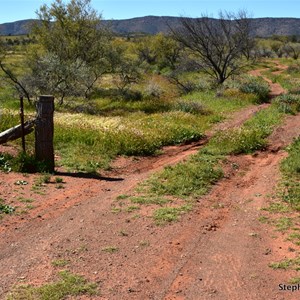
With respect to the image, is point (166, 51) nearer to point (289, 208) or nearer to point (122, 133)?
point (122, 133)

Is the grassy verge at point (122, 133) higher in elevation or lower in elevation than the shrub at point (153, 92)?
lower

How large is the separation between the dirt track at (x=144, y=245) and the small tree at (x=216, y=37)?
69.1ft

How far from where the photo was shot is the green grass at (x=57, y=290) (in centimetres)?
439

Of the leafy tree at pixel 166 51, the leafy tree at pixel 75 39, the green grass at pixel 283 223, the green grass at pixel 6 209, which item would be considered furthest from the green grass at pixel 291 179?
the leafy tree at pixel 166 51

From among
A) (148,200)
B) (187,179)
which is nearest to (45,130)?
(148,200)

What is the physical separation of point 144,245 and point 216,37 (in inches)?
982

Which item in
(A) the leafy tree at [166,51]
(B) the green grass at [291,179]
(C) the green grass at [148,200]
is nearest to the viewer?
(C) the green grass at [148,200]

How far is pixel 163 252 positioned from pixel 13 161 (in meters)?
5.00

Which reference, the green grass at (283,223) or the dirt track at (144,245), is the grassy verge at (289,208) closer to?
the green grass at (283,223)

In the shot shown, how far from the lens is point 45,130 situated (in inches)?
359

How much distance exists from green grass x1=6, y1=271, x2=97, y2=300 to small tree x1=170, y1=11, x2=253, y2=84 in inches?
977

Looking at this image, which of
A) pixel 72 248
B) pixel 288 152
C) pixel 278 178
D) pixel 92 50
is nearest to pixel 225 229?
pixel 72 248

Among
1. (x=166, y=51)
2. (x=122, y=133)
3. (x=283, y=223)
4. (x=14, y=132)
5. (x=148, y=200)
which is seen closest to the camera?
(x=283, y=223)

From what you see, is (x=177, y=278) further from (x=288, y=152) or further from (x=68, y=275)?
(x=288, y=152)
